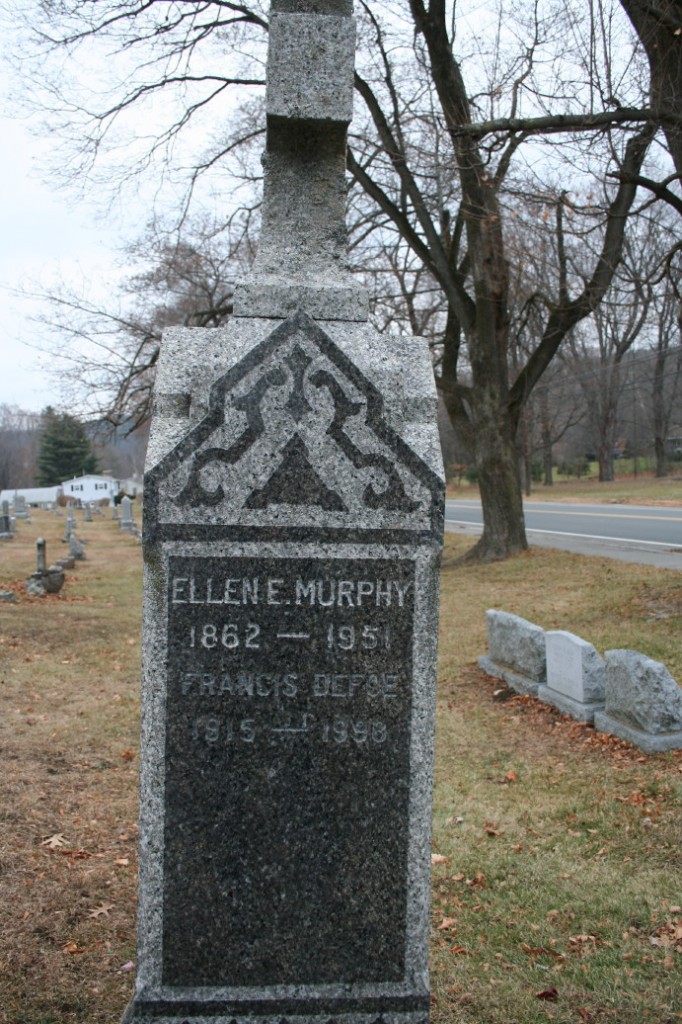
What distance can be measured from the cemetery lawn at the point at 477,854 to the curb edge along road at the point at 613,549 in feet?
18.2

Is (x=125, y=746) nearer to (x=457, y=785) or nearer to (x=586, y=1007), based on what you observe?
(x=457, y=785)

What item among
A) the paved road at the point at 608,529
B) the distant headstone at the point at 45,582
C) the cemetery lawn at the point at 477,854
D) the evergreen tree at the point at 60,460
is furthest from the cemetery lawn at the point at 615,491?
the evergreen tree at the point at 60,460

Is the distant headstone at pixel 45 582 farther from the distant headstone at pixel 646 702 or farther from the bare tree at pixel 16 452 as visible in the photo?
the bare tree at pixel 16 452

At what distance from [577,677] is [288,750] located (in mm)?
4890

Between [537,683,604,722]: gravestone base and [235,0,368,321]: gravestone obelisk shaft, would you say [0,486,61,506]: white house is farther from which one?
[235,0,368,321]: gravestone obelisk shaft

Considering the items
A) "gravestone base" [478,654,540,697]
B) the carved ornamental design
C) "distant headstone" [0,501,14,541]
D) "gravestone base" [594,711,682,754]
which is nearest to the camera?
the carved ornamental design

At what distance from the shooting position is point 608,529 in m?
22.1

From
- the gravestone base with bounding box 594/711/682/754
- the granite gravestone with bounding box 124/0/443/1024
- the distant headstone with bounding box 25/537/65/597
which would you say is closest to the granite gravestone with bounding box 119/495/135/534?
the distant headstone with bounding box 25/537/65/597

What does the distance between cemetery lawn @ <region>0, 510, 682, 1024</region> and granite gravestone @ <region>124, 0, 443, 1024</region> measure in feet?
3.02

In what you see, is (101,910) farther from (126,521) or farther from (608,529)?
(126,521)

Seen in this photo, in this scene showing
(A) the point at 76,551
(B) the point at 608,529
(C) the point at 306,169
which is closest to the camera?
(C) the point at 306,169

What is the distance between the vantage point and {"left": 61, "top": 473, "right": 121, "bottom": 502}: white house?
70.9 meters

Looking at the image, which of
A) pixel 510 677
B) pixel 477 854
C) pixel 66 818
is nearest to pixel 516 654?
pixel 510 677

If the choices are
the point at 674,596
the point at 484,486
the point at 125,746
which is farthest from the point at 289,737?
the point at 484,486
